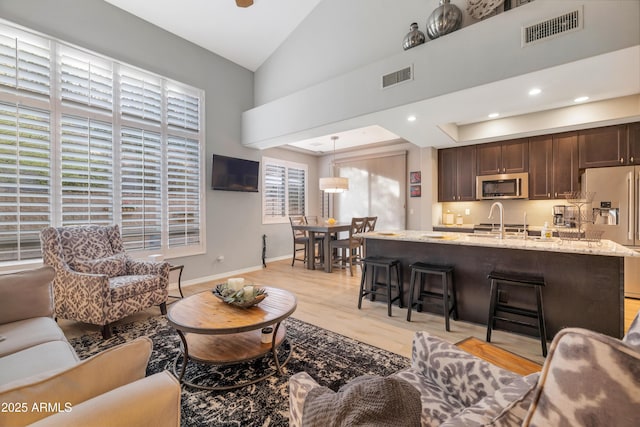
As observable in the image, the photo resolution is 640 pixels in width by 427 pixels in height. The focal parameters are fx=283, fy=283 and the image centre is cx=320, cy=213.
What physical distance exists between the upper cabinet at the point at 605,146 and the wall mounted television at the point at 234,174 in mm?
5283

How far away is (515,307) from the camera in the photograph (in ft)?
9.07

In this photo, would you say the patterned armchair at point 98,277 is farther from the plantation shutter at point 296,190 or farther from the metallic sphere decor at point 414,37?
the plantation shutter at point 296,190

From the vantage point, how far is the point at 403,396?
706 millimetres

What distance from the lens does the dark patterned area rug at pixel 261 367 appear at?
5.56 feet

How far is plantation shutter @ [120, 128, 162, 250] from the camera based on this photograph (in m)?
3.80

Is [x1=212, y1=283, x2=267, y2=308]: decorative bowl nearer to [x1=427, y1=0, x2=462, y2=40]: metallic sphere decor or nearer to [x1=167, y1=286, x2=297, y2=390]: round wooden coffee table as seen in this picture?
[x1=167, y1=286, x2=297, y2=390]: round wooden coffee table

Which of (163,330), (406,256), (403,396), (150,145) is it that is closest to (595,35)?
(406,256)

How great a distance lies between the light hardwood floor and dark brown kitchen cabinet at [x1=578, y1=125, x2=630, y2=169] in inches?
75.5

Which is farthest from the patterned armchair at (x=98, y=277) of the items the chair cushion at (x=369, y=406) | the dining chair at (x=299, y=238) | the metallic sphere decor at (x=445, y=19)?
the metallic sphere decor at (x=445, y=19)

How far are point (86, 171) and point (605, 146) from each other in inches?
274

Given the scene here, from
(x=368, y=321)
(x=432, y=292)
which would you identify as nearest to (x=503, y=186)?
(x=432, y=292)

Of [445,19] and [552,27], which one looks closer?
[552,27]

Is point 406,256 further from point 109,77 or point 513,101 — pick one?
point 109,77

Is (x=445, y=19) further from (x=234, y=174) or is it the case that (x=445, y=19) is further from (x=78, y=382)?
(x=78, y=382)
